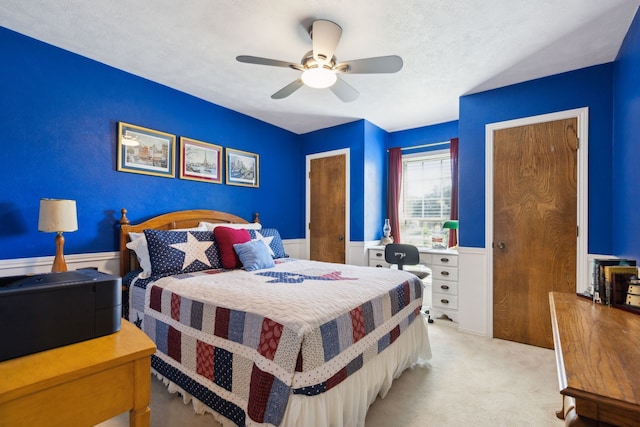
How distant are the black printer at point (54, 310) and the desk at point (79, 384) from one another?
0.03 m

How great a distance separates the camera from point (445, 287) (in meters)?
3.38

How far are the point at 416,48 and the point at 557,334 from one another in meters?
2.17

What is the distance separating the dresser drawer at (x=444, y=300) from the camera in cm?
331

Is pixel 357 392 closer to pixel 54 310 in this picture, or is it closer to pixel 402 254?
pixel 54 310

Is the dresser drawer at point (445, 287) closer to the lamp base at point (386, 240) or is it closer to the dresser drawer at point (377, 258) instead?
the dresser drawer at point (377, 258)

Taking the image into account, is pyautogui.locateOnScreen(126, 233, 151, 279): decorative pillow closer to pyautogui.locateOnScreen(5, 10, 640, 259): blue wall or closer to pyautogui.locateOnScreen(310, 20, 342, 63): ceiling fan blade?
pyautogui.locateOnScreen(5, 10, 640, 259): blue wall

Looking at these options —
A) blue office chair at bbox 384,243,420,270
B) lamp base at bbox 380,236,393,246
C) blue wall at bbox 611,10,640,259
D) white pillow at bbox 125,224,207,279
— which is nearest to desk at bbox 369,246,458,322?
blue office chair at bbox 384,243,420,270

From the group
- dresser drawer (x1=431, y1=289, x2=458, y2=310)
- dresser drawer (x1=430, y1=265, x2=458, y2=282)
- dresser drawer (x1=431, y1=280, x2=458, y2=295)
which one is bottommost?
dresser drawer (x1=431, y1=289, x2=458, y2=310)

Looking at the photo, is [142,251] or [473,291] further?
[473,291]

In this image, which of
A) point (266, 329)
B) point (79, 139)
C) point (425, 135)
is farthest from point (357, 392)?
point (425, 135)

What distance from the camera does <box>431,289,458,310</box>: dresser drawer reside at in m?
→ 3.31

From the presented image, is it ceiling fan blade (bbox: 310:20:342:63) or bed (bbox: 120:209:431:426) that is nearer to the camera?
bed (bbox: 120:209:431:426)

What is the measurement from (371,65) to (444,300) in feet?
8.95

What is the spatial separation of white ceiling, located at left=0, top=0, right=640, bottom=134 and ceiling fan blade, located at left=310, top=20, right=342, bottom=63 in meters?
0.06
